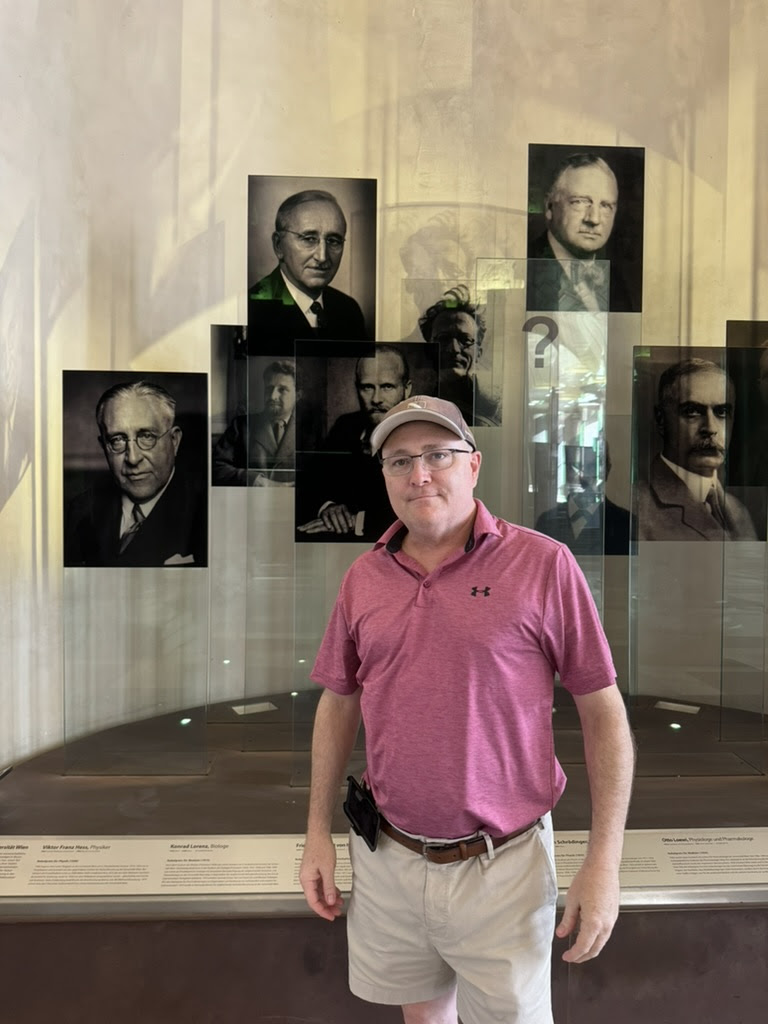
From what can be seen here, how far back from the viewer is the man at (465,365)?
4.17 metres

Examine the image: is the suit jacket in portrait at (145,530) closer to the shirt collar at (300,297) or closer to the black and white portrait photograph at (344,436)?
the black and white portrait photograph at (344,436)

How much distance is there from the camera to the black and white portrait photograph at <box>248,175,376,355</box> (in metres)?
5.35

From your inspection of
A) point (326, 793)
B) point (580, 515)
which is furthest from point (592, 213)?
point (326, 793)

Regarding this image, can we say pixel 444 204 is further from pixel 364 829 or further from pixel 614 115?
pixel 364 829

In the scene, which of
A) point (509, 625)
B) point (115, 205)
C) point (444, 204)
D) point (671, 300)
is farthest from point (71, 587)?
point (671, 300)

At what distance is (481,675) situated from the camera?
195 cm

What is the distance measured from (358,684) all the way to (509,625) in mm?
528

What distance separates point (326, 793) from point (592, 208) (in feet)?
15.1

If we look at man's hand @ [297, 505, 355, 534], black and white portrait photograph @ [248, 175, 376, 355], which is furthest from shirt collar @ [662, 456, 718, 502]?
black and white portrait photograph @ [248, 175, 376, 355]

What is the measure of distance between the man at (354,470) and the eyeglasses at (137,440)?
33.7 inches

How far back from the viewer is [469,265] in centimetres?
550

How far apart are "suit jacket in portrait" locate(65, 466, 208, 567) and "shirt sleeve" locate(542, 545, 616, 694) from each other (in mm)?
2678

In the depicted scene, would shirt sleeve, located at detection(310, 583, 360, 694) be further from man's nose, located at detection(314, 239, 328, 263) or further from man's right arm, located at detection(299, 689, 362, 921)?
man's nose, located at detection(314, 239, 328, 263)

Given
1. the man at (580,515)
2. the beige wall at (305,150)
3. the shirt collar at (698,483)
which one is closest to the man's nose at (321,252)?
the beige wall at (305,150)
